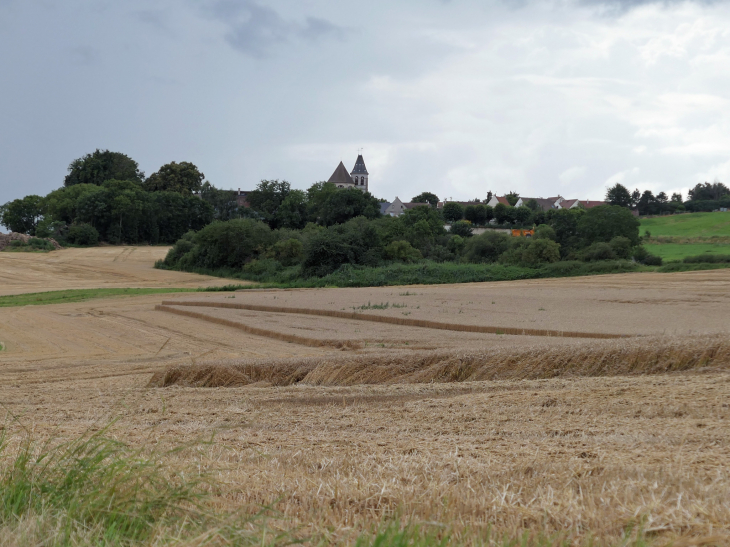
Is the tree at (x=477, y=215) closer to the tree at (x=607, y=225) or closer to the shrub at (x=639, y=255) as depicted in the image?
the tree at (x=607, y=225)

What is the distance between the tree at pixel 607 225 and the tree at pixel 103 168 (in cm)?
8415

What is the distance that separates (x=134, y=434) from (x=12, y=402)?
14.8 ft

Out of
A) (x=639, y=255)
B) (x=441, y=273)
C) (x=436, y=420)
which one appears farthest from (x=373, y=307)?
(x=639, y=255)

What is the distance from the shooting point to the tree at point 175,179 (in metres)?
106

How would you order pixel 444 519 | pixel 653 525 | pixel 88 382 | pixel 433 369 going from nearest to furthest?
pixel 653 525 < pixel 444 519 < pixel 433 369 < pixel 88 382

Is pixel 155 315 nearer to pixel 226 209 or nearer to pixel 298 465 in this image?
pixel 298 465

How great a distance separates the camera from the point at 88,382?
12.4 metres

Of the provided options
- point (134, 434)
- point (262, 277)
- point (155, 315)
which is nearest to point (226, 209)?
point (262, 277)

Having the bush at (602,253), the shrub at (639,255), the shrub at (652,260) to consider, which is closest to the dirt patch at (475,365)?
the bush at (602,253)

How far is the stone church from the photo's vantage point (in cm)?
14238

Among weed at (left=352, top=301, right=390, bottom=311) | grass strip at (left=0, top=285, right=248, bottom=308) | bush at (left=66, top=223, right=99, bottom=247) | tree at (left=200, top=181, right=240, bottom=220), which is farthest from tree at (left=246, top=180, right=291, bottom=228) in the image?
weed at (left=352, top=301, right=390, bottom=311)

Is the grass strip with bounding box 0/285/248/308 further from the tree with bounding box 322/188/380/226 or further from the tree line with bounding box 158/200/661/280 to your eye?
the tree with bounding box 322/188/380/226

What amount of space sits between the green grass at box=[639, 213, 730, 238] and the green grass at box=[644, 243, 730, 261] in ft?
22.1

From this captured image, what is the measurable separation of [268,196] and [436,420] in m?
96.1
